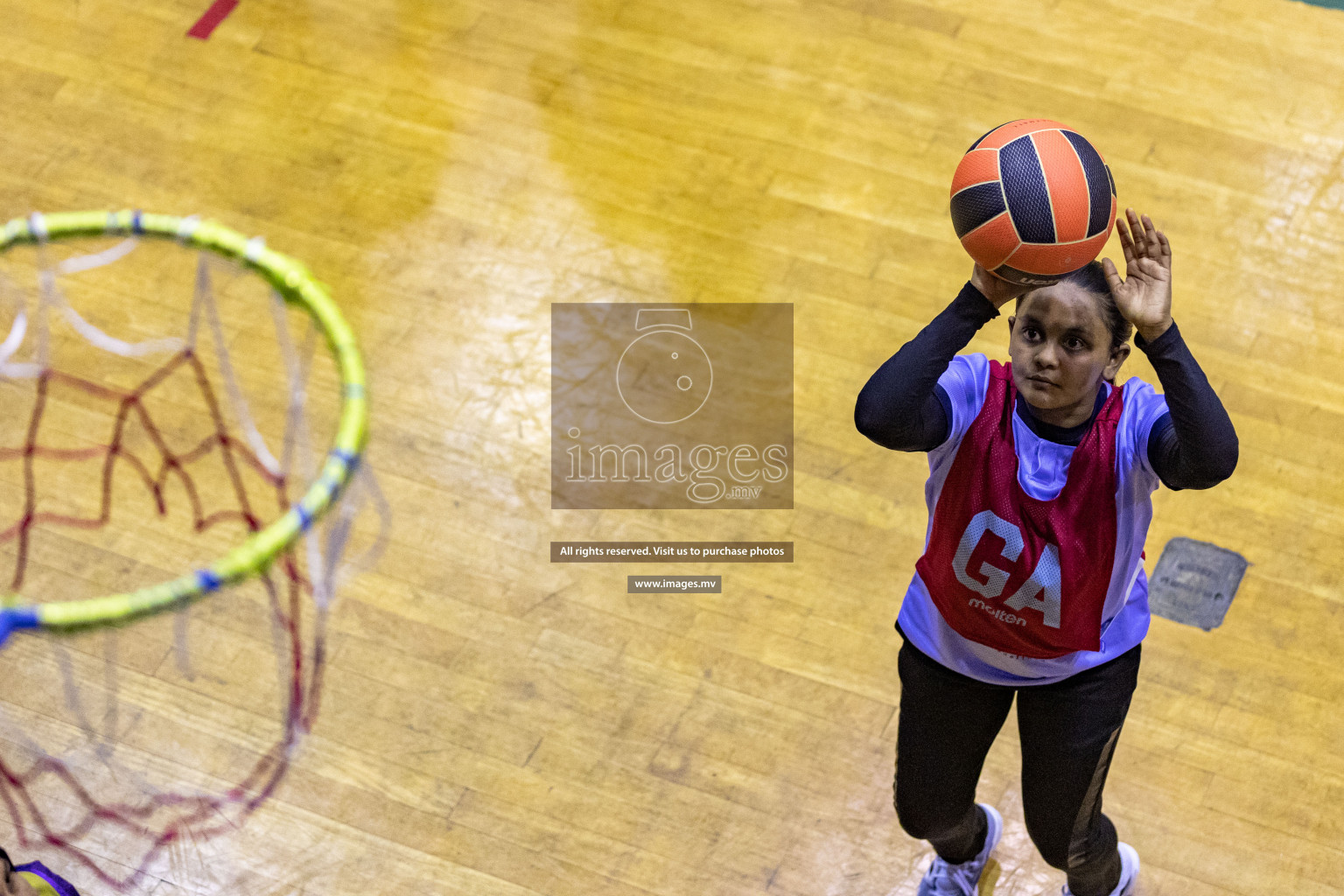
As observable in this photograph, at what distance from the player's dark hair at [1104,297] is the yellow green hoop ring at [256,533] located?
146cm

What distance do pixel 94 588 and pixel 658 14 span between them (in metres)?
2.60

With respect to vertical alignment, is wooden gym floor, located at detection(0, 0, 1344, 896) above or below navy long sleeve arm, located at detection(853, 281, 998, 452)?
→ below

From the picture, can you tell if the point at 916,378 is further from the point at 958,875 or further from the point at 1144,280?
the point at 958,875

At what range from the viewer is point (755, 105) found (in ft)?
13.4

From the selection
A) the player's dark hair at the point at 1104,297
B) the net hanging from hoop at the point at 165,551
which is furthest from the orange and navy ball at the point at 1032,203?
the net hanging from hoop at the point at 165,551

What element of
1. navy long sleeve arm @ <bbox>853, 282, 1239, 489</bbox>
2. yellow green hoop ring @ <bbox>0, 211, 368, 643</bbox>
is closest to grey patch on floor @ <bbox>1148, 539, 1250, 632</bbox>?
navy long sleeve arm @ <bbox>853, 282, 1239, 489</bbox>

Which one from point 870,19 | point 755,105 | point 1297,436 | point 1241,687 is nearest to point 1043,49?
point 870,19

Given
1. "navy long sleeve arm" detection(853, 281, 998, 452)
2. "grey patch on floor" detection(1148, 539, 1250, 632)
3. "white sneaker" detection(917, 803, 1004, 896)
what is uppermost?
"navy long sleeve arm" detection(853, 281, 998, 452)

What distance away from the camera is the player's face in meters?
1.92

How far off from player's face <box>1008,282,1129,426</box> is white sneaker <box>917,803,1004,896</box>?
107 cm

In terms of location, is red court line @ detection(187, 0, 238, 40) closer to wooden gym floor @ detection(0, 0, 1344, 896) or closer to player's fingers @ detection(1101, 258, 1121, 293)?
wooden gym floor @ detection(0, 0, 1344, 896)

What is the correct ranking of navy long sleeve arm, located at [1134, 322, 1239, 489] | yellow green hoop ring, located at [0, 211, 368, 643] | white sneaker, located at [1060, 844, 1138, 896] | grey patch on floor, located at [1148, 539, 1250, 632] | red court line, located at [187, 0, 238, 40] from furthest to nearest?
red court line, located at [187, 0, 238, 40] < grey patch on floor, located at [1148, 539, 1250, 632] < white sneaker, located at [1060, 844, 1138, 896] < yellow green hoop ring, located at [0, 211, 368, 643] < navy long sleeve arm, located at [1134, 322, 1239, 489]

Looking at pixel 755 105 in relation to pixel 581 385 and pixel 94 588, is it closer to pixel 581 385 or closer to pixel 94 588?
pixel 581 385

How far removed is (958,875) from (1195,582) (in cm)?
100
